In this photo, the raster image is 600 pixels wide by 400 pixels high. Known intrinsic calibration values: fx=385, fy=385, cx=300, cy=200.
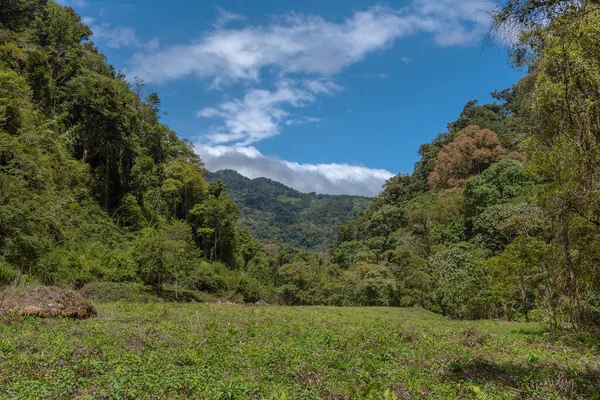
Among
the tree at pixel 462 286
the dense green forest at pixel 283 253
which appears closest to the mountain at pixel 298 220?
the dense green forest at pixel 283 253

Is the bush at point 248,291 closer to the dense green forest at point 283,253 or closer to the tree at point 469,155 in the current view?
the dense green forest at point 283,253

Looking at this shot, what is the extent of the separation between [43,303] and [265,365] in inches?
329

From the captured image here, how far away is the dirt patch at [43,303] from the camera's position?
11.5 meters

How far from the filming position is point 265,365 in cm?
844

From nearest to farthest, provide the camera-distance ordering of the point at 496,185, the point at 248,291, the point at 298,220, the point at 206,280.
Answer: the point at 206,280, the point at 248,291, the point at 496,185, the point at 298,220

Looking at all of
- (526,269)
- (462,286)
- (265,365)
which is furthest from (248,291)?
(265,365)

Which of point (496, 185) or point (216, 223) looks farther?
point (216, 223)

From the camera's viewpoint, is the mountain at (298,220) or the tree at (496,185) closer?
the tree at (496,185)

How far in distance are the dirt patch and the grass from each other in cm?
79

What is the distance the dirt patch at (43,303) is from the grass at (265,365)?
2.60 ft

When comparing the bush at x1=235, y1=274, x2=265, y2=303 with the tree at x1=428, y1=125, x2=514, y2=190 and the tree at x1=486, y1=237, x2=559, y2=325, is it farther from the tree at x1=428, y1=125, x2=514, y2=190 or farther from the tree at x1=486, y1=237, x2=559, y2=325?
the tree at x1=428, y1=125, x2=514, y2=190

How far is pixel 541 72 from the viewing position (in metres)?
12.0

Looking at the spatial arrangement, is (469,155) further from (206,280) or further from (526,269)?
(526,269)

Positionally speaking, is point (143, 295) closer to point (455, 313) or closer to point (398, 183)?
point (455, 313)
